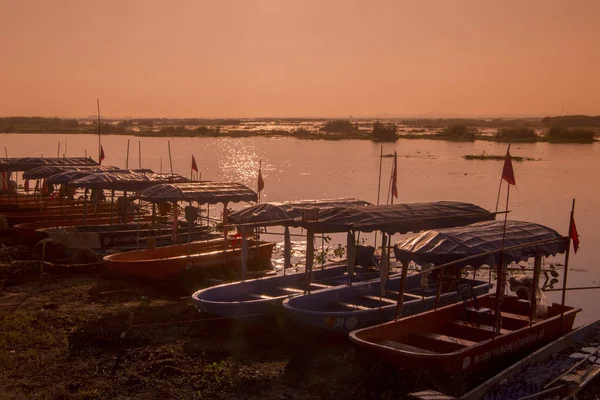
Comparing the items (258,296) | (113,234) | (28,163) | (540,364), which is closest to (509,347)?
(540,364)

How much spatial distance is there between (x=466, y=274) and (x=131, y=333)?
33.3 ft

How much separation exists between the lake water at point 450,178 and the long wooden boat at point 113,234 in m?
11.3

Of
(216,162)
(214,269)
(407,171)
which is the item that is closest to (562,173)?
(407,171)

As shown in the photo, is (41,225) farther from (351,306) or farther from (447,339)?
(447,339)

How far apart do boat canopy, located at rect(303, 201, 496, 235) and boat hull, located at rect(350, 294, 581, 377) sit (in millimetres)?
1913

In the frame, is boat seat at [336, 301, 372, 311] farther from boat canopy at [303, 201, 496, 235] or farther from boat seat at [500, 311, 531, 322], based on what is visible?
boat seat at [500, 311, 531, 322]

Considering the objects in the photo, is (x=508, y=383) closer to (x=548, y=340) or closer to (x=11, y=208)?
(x=548, y=340)

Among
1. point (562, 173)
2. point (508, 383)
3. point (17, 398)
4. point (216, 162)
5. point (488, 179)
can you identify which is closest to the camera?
point (17, 398)

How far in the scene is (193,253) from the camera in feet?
58.4

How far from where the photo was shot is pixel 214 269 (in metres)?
17.3

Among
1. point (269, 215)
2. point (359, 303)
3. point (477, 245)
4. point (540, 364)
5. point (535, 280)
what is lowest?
point (540, 364)

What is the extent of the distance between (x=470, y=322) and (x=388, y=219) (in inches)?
98.8

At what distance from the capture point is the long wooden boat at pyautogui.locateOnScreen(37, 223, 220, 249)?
62.9 feet

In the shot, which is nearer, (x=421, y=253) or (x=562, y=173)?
(x=421, y=253)
